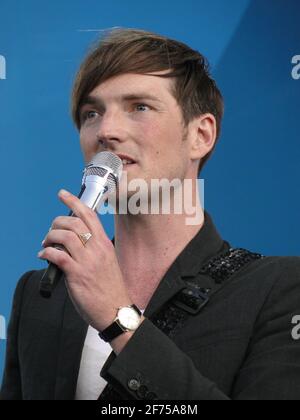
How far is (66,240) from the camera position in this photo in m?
1.13

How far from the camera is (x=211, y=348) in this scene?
144 cm

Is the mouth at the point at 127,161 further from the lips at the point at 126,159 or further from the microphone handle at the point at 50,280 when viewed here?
the microphone handle at the point at 50,280

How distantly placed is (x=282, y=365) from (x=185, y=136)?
2.13ft

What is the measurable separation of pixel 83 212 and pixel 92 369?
0.49m

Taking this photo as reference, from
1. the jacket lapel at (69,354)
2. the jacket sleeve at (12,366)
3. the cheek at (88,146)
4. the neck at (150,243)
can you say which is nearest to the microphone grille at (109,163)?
the cheek at (88,146)

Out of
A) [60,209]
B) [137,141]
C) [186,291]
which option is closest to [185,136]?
[137,141]

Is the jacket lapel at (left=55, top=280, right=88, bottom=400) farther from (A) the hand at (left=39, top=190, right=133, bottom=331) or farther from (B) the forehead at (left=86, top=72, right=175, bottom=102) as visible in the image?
(B) the forehead at (left=86, top=72, right=175, bottom=102)

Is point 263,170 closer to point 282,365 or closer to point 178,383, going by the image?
point 282,365

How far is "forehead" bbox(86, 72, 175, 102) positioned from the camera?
1631 mm

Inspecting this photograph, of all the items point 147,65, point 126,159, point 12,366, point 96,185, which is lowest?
point 12,366

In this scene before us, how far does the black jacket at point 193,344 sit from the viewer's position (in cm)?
123

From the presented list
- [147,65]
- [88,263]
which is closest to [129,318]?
[88,263]

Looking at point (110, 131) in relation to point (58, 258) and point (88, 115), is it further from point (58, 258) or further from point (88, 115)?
point (58, 258)

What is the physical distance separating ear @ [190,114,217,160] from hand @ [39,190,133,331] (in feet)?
2.02
